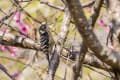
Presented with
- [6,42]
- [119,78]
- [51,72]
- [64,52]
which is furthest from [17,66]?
[119,78]

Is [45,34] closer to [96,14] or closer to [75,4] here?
[96,14]

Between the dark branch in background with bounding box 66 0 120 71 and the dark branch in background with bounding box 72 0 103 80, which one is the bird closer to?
the dark branch in background with bounding box 72 0 103 80

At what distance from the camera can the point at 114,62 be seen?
3.15ft

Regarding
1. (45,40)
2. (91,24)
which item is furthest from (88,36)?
(45,40)

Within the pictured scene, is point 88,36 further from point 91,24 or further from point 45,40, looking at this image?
point 45,40

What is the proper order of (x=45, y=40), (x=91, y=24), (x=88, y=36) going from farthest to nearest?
1. (x=45, y=40)
2. (x=91, y=24)
3. (x=88, y=36)

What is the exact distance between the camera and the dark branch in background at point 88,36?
82 centimetres

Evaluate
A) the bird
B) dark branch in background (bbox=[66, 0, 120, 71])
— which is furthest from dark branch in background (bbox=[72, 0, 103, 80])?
the bird

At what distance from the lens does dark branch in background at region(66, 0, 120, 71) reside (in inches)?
32.4

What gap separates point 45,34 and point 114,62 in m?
0.76

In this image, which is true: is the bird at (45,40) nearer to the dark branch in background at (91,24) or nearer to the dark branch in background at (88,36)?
the dark branch in background at (91,24)

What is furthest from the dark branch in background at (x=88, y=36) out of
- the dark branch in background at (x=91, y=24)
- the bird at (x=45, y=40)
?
the bird at (x=45, y=40)

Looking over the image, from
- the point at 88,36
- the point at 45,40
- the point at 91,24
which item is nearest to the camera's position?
the point at 88,36

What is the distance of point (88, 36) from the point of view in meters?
0.88
